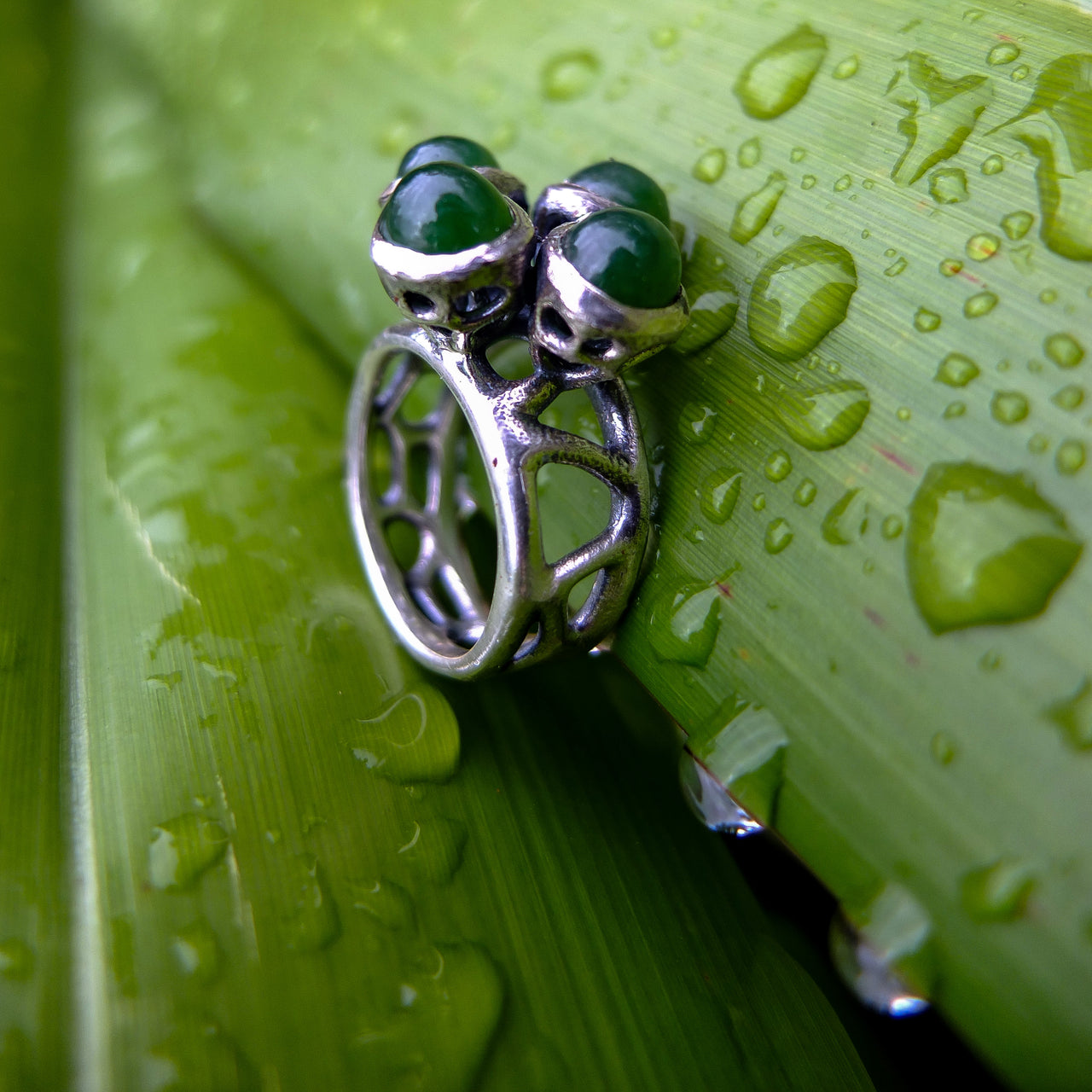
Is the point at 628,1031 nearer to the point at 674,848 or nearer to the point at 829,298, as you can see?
the point at 674,848

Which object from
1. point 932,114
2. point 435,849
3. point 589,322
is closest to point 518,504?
point 589,322

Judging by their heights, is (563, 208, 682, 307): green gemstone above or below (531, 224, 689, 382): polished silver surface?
above

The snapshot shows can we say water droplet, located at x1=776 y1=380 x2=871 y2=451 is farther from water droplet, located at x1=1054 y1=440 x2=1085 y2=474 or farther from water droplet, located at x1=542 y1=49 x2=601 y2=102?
water droplet, located at x1=542 y1=49 x2=601 y2=102

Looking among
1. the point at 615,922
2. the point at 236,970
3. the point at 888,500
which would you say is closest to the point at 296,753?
the point at 236,970

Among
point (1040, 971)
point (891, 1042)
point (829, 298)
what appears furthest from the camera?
point (891, 1042)

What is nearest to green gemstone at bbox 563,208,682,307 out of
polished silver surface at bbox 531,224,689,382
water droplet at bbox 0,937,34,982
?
polished silver surface at bbox 531,224,689,382

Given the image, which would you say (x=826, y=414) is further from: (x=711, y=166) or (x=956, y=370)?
(x=711, y=166)
